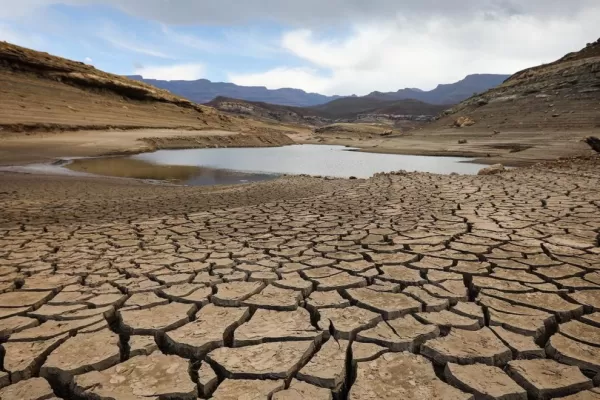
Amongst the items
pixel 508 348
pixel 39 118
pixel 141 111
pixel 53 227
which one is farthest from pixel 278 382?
pixel 141 111

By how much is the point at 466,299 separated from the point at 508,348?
19.0 inches

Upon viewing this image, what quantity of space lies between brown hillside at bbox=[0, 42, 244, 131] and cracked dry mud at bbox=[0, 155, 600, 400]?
63.1 feet

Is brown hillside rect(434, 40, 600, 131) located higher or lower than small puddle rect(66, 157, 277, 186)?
higher

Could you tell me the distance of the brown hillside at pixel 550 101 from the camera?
1982 cm

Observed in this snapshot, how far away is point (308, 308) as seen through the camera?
1.97 m

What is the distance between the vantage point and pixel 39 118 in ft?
64.3

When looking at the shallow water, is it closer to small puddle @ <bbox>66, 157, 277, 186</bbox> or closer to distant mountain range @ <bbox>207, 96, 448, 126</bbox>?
small puddle @ <bbox>66, 157, 277, 186</bbox>

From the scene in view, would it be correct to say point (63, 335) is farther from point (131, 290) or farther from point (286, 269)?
point (286, 269)

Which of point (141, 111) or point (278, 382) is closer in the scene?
point (278, 382)

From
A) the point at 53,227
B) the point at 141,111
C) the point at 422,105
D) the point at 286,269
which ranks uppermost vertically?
the point at 422,105

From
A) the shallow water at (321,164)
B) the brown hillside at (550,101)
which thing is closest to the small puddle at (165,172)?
the shallow water at (321,164)

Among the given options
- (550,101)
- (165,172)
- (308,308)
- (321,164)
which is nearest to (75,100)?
(165,172)

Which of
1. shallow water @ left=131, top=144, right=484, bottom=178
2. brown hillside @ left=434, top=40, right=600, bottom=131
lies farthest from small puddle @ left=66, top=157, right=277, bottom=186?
brown hillside @ left=434, top=40, right=600, bottom=131

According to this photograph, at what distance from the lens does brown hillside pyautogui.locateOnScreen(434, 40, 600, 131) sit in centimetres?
1982
